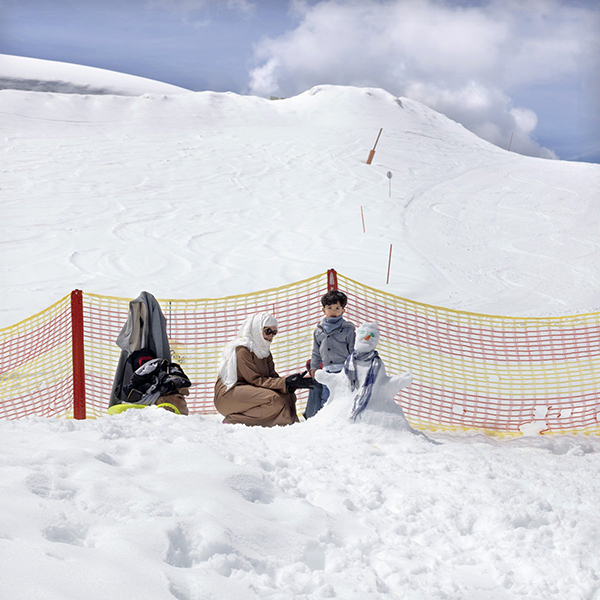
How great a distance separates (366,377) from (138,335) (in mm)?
2343

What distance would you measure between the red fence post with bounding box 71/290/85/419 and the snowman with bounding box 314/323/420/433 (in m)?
2.78

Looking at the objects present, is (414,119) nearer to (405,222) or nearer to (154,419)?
(405,222)

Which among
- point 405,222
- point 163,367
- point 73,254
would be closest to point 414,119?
point 405,222

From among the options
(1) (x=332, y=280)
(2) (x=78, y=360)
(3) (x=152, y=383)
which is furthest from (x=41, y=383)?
(1) (x=332, y=280)

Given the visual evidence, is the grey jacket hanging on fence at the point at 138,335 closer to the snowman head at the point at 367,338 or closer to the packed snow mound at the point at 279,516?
the packed snow mound at the point at 279,516

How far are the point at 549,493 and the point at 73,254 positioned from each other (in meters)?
13.5

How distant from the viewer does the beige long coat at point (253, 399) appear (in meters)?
5.60

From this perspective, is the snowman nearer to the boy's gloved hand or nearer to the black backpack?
the boy's gloved hand

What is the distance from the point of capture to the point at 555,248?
55.6 ft

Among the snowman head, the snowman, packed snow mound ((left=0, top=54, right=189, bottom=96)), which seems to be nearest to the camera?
the snowman

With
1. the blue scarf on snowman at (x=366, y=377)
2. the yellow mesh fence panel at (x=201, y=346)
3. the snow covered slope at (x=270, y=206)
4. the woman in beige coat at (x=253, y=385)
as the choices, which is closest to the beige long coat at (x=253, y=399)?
the woman in beige coat at (x=253, y=385)

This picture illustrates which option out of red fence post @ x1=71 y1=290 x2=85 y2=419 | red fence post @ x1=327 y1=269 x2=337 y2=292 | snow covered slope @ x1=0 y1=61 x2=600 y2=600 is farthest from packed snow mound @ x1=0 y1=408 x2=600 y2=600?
red fence post @ x1=327 y1=269 x2=337 y2=292

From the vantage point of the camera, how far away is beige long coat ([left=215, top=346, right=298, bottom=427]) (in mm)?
5602

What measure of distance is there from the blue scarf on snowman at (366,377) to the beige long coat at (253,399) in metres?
0.88
